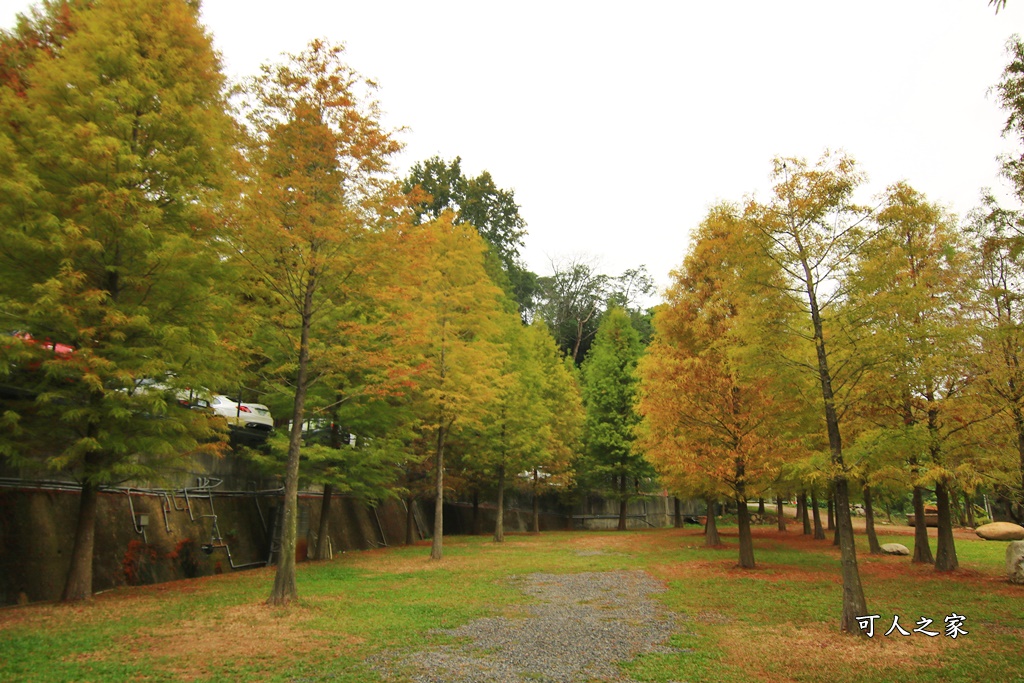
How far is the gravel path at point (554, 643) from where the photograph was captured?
6.80 m

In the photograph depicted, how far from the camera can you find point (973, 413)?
1341 centimetres

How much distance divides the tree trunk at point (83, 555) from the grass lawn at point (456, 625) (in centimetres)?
37

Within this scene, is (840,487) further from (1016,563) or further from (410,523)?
(410,523)

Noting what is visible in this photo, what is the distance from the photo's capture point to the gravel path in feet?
22.3

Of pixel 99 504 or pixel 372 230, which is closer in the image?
pixel 372 230

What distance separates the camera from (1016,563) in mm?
13609

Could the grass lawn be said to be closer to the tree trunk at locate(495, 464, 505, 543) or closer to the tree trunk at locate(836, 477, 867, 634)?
the tree trunk at locate(836, 477, 867, 634)

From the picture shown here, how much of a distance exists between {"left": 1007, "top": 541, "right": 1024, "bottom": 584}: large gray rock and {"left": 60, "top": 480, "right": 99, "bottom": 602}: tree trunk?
63.0 ft

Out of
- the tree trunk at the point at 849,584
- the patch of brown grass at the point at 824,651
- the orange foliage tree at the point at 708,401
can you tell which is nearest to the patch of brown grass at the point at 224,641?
the patch of brown grass at the point at 824,651

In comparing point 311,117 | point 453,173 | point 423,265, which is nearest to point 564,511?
point 453,173

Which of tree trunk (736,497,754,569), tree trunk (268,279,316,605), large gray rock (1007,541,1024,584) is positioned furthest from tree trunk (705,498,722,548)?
tree trunk (268,279,316,605)

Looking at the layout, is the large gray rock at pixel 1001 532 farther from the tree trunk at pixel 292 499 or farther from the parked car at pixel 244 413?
the parked car at pixel 244 413

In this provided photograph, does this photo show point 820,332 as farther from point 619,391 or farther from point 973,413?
point 619,391

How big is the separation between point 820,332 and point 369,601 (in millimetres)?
9835
